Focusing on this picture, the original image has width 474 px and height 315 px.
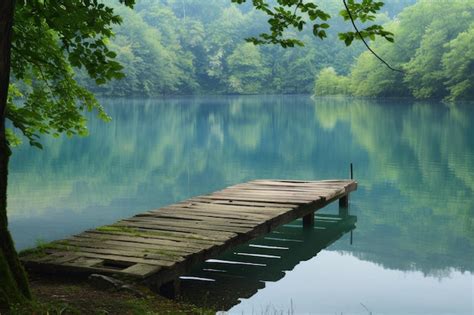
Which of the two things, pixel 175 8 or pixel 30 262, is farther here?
pixel 175 8

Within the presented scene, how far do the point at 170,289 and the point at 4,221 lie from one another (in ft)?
8.77

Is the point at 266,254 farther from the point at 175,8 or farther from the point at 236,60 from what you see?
the point at 175,8

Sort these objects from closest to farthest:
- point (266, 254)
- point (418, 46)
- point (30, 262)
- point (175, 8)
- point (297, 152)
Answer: point (30, 262) < point (266, 254) < point (297, 152) < point (418, 46) < point (175, 8)

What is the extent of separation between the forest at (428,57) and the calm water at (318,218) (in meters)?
30.4

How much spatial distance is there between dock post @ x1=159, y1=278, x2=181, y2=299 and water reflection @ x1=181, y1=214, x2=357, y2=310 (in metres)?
0.56

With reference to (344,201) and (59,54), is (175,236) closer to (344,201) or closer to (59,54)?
(59,54)

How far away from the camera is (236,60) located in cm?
11594

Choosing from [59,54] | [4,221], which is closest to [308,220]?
[59,54]

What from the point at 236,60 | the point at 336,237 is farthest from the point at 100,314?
the point at 236,60

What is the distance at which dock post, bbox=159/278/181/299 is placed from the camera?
24.9 ft

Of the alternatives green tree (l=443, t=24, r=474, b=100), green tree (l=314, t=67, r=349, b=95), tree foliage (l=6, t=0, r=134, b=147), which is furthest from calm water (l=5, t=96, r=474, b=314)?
green tree (l=314, t=67, r=349, b=95)

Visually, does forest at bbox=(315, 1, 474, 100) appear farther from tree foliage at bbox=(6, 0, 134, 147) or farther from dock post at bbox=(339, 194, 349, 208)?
tree foliage at bbox=(6, 0, 134, 147)

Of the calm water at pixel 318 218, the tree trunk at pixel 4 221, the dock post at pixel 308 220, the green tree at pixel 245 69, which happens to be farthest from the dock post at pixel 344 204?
the green tree at pixel 245 69

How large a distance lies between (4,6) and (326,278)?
692cm
